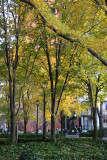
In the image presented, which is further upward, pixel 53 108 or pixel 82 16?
pixel 82 16

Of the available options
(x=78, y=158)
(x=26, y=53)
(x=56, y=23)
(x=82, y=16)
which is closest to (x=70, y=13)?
(x=82, y=16)

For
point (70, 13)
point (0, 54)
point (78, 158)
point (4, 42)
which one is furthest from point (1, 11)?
point (78, 158)

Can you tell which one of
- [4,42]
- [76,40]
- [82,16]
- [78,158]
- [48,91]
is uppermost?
[82,16]

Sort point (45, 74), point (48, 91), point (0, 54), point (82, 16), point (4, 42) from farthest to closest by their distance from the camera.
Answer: point (45, 74) < point (48, 91) < point (0, 54) < point (4, 42) < point (82, 16)

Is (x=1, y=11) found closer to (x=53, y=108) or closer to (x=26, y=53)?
(x=26, y=53)

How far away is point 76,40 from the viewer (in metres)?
7.86

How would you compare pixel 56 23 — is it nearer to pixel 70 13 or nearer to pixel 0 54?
pixel 70 13

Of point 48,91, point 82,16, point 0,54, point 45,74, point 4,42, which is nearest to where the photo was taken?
point 82,16

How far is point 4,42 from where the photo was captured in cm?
1282

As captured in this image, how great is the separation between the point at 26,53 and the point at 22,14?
2.42m

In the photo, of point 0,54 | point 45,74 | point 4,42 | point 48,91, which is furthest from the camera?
point 45,74

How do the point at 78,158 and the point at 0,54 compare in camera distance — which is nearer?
the point at 78,158

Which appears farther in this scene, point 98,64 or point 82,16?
point 98,64

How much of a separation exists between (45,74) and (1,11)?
6.30 metres
